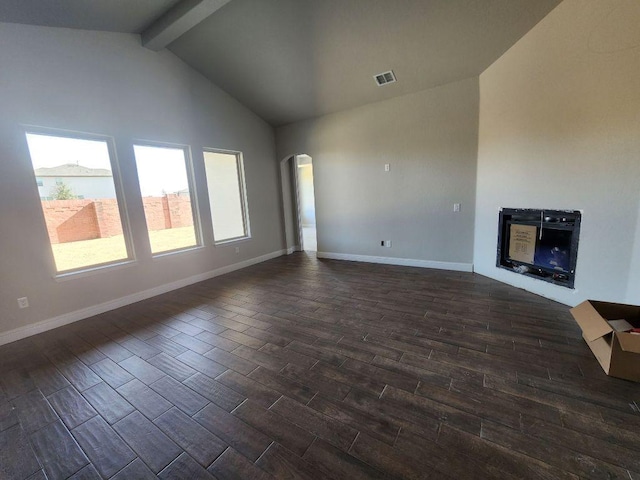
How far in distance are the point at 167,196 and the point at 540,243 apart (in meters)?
5.16

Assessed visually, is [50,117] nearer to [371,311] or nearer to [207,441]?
[207,441]

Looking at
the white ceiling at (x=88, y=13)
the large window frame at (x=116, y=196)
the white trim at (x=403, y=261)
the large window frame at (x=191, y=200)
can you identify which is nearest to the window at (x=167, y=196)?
the large window frame at (x=191, y=200)

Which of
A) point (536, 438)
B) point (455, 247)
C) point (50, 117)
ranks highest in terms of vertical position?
point (50, 117)

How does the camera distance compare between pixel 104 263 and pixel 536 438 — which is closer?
pixel 536 438

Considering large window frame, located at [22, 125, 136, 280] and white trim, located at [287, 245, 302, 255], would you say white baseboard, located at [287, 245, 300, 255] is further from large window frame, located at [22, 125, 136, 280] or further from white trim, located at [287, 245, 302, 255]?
large window frame, located at [22, 125, 136, 280]

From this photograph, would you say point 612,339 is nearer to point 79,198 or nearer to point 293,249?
point 79,198

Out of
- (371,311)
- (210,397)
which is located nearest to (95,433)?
(210,397)

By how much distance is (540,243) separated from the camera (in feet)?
10.7

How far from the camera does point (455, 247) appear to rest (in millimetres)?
4438

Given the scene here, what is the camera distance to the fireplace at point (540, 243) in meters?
2.90

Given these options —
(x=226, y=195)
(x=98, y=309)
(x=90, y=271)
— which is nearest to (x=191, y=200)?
(x=226, y=195)

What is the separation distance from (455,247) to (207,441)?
166 inches

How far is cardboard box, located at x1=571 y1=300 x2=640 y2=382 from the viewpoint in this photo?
1.78m

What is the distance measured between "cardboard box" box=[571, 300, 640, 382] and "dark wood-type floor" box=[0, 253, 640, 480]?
0.08m
